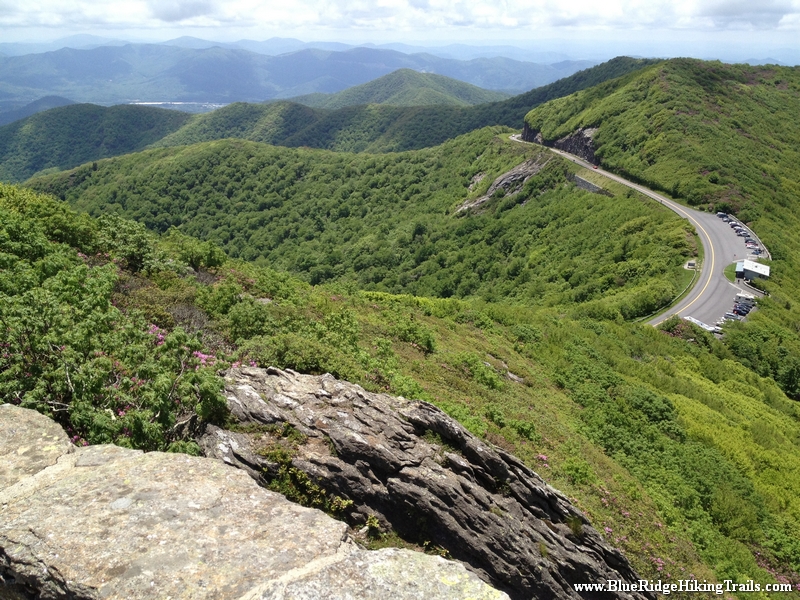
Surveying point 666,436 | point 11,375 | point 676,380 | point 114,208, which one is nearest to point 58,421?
point 11,375

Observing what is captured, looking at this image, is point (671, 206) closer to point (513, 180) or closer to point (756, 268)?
point (756, 268)

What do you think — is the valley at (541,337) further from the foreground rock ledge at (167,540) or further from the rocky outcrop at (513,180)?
the foreground rock ledge at (167,540)

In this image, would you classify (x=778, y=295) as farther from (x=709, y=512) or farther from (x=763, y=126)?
(x=763, y=126)

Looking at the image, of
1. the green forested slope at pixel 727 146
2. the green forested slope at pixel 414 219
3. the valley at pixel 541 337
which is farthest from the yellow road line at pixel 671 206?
the green forested slope at pixel 414 219

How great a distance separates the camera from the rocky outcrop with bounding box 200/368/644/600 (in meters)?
10.7

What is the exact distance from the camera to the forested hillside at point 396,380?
11.0 m

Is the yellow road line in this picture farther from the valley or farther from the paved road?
the valley

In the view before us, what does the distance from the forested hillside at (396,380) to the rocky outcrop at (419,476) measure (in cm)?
86

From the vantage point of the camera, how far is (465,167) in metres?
117

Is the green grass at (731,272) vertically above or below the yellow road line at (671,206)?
below

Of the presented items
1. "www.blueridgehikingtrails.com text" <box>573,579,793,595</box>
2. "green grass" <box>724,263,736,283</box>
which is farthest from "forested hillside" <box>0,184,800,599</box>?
"green grass" <box>724,263,736,283</box>

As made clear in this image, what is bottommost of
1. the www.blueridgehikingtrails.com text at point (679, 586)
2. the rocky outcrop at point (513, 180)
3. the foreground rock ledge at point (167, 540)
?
the www.blueridgehikingtrails.com text at point (679, 586)

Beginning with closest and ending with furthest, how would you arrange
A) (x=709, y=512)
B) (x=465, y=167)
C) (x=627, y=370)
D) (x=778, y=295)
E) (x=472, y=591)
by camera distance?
(x=472, y=591) < (x=709, y=512) < (x=627, y=370) < (x=778, y=295) < (x=465, y=167)

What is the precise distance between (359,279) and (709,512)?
3232 inches
